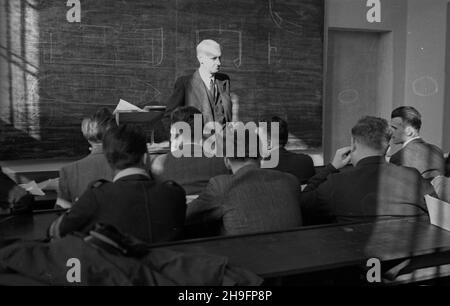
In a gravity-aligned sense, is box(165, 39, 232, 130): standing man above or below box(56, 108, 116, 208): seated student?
above

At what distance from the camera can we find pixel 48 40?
5.23m

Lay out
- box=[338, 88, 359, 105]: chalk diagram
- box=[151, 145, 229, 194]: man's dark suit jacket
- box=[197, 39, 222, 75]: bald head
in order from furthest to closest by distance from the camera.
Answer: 1. box=[338, 88, 359, 105]: chalk diagram
2. box=[197, 39, 222, 75]: bald head
3. box=[151, 145, 229, 194]: man's dark suit jacket

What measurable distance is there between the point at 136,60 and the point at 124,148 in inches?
148

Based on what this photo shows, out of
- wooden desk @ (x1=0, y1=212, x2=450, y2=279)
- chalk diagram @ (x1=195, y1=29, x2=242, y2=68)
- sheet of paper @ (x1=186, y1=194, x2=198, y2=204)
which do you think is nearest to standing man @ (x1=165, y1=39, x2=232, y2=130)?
chalk diagram @ (x1=195, y1=29, x2=242, y2=68)

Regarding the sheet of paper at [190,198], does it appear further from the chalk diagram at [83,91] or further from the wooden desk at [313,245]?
the chalk diagram at [83,91]

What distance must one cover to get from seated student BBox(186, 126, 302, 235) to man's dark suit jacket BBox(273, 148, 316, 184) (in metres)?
1.00

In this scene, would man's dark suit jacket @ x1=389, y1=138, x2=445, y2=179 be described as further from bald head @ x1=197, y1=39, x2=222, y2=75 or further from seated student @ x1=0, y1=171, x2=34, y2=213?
seated student @ x1=0, y1=171, x2=34, y2=213

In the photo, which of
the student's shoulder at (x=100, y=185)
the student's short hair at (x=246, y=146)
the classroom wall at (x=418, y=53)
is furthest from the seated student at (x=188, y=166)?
the classroom wall at (x=418, y=53)

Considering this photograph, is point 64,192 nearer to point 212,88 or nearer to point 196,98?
point 196,98

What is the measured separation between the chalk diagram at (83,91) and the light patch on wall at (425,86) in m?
3.43

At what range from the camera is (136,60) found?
5.67 meters

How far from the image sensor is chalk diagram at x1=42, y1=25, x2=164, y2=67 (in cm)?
528

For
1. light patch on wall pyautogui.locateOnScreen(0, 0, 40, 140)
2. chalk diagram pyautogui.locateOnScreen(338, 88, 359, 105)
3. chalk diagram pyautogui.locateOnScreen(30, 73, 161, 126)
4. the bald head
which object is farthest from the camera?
chalk diagram pyautogui.locateOnScreen(338, 88, 359, 105)

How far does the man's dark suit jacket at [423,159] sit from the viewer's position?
11.4ft
